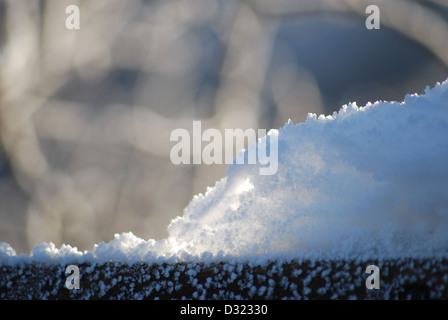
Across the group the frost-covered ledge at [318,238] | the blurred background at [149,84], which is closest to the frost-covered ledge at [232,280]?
the frost-covered ledge at [318,238]

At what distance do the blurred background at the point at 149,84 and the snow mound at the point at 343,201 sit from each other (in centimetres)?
232

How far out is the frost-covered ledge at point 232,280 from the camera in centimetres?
24

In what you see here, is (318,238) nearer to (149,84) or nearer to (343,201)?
(343,201)

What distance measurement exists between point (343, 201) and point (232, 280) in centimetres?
11

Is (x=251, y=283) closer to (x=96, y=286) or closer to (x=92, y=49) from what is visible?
(x=96, y=286)

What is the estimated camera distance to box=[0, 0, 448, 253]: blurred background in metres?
2.48

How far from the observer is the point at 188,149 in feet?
9.09

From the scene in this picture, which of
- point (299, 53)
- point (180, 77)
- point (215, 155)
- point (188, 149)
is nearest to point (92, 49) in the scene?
point (180, 77)

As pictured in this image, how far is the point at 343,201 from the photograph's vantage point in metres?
0.27

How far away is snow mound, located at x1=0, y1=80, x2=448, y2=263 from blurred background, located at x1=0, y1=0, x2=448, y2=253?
2.32 metres

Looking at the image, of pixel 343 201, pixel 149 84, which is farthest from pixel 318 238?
pixel 149 84

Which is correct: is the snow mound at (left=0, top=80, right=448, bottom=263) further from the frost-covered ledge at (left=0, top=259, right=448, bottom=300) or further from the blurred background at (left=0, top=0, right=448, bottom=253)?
the blurred background at (left=0, top=0, right=448, bottom=253)

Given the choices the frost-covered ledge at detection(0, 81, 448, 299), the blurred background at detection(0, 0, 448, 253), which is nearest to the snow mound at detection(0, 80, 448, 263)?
the frost-covered ledge at detection(0, 81, 448, 299)
